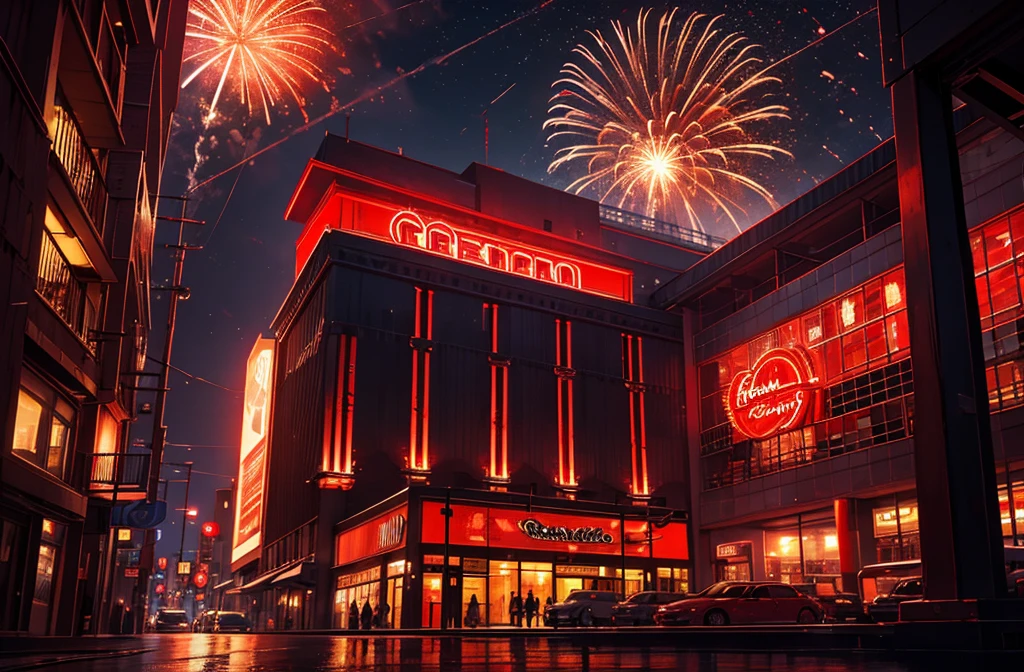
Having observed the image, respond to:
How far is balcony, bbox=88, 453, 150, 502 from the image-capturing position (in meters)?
27.4

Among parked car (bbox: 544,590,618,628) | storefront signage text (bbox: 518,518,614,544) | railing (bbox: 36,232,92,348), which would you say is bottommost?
parked car (bbox: 544,590,618,628)

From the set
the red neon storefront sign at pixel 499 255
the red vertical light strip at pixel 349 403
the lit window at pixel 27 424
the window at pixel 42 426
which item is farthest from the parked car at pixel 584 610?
the red neon storefront sign at pixel 499 255

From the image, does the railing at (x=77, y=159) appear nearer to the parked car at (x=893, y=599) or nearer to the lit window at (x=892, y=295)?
the parked car at (x=893, y=599)

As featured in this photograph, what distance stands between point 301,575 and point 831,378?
108ft

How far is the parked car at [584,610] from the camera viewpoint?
36.4m

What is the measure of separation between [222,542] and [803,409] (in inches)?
5628

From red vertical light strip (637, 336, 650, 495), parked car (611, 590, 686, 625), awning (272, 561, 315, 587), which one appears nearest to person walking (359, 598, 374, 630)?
awning (272, 561, 315, 587)

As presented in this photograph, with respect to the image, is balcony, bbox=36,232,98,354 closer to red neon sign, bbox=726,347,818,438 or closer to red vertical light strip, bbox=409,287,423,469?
red vertical light strip, bbox=409,287,423,469

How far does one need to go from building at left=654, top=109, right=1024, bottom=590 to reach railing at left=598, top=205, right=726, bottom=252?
24.8m

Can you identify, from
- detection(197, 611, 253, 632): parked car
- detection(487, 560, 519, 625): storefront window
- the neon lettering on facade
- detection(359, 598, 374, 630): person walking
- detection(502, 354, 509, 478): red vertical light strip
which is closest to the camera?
detection(359, 598, 374, 630): person walking

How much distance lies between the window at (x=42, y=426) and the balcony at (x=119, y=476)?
64.7 inches

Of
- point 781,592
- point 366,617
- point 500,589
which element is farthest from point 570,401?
point 781,592

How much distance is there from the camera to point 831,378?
154 ft

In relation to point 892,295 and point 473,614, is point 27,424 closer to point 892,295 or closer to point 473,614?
point 473,614
